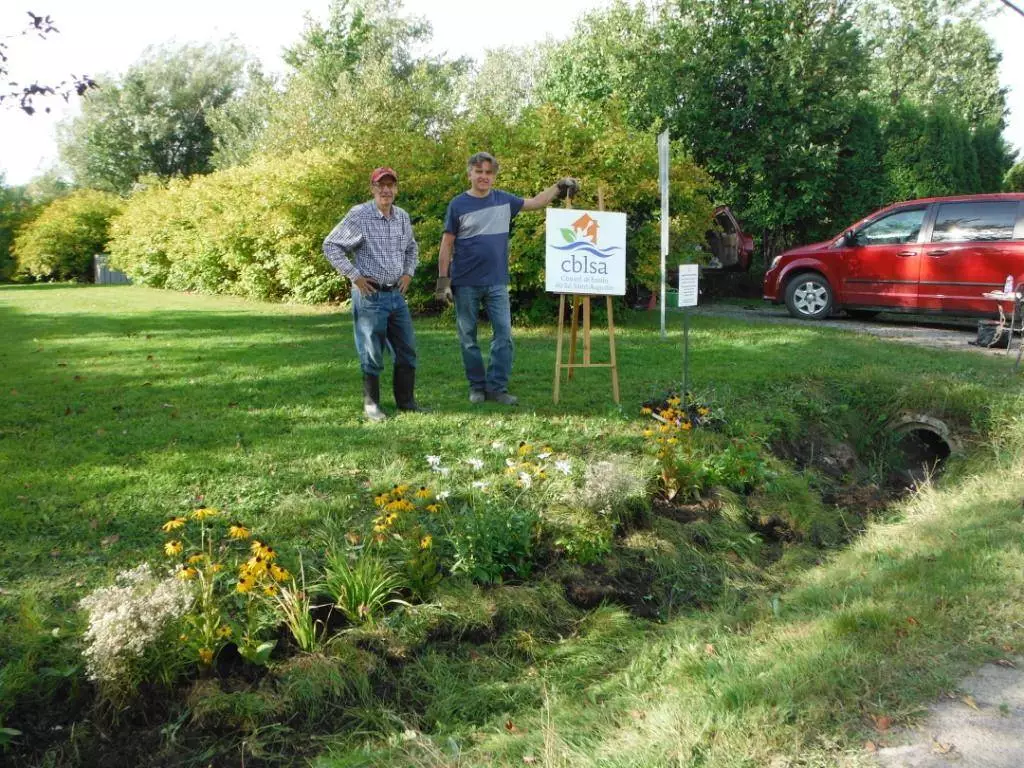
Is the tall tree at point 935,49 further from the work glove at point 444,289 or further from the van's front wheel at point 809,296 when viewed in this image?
the work glove at point 444,289

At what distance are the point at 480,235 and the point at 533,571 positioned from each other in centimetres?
316

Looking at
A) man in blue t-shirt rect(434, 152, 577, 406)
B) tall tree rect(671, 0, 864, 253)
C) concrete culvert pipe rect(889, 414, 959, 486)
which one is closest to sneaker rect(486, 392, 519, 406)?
man in blue t-shirt rect(434, 152, 577, 406)

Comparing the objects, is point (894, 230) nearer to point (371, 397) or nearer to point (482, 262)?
point (482, 262)

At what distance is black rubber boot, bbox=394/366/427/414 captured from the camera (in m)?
6.62

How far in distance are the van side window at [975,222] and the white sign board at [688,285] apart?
6.93 m

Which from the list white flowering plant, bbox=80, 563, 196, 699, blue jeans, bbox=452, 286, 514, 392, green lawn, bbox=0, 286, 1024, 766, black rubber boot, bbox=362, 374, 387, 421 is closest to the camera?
green lawn, bbox=0, 286, 1024, 766

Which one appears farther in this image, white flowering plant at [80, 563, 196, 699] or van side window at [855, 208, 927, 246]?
van side window at [855, 208, 927, 246]

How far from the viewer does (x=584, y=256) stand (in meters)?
7.23

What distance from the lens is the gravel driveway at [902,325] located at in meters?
10.9

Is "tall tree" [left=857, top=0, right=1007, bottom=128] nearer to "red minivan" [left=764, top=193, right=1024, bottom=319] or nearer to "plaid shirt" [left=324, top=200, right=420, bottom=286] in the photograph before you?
"red minivan" [left=764, top=193, right=1024, bottom=319]

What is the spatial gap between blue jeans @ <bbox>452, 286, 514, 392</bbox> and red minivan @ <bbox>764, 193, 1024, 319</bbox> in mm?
7792

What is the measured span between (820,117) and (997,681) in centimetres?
1712

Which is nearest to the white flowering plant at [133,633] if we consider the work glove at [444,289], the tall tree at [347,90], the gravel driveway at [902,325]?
the work glove at [444,289]

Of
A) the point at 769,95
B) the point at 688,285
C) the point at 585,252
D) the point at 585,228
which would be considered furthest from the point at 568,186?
the point at 769,95
